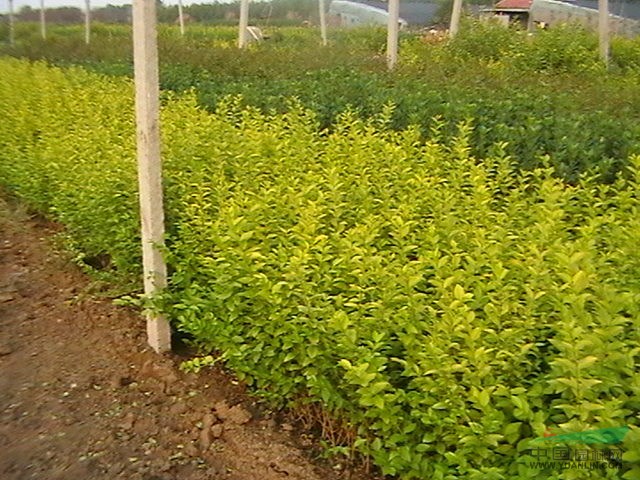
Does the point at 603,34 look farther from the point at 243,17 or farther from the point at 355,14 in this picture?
the point at 355,14

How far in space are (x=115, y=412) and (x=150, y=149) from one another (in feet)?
4.16

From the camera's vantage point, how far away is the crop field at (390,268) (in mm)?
2014

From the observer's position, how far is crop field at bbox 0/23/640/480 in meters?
2.01

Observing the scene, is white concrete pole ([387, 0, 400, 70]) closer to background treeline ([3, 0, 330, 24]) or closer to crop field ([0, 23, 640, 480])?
crop field ([0, 23, 640, 480])

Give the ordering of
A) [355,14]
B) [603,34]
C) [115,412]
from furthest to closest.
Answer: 1. [355,14]
2. [603,34]
3. [115,412]

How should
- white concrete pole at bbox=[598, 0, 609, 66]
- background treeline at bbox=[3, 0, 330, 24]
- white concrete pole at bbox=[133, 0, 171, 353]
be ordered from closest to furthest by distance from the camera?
white concrete pole at bbox=[133, 0, 171, 353]
white concrete pole at bbox=[598, 0, 609, 66]
background treeline at bbox=[3, 0, 330, 24]

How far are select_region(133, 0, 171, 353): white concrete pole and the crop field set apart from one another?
104 millimetres

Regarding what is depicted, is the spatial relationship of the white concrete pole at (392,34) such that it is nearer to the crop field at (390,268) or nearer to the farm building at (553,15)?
the crop field at (390,268)

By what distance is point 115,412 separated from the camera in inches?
123

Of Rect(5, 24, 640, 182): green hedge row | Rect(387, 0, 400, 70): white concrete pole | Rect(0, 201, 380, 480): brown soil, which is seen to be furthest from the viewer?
Rect(387, 0, 400, 70): white concrete pole

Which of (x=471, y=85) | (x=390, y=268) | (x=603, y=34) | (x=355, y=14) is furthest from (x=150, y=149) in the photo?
(x=355, y=14)

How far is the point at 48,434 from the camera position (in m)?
2.95

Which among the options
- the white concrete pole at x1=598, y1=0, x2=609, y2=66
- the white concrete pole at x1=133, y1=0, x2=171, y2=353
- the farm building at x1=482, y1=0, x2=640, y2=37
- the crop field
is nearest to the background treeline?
the farm building at x1=482, y1=0, x2=640, y2=37

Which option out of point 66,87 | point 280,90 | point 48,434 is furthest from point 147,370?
point 280,90
